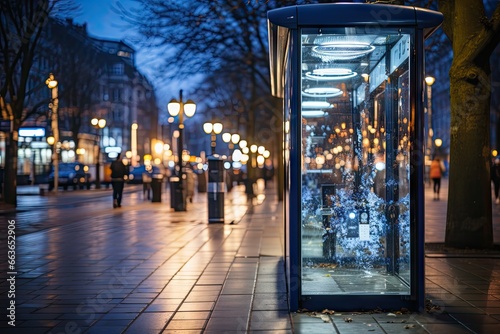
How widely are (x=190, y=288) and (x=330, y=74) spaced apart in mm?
3277

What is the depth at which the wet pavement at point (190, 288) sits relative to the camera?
6.91 m

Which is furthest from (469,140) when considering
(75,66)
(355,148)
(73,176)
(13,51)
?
(73,176)

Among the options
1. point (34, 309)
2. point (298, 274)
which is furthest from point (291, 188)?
point (34, 309)

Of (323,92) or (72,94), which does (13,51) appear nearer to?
(323,92)

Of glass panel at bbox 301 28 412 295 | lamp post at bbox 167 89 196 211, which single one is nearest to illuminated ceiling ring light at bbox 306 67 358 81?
glass panel at bbox 301 28 412 295

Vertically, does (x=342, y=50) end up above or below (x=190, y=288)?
above

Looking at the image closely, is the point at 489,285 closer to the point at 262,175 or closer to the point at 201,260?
the point at 201,260

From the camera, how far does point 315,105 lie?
9.00 meters

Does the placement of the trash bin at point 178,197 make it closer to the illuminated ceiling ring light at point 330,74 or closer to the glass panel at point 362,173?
the glass panel at point 362,173

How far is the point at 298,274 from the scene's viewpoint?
7.34 metres

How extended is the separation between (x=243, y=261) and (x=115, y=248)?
303 centimetres

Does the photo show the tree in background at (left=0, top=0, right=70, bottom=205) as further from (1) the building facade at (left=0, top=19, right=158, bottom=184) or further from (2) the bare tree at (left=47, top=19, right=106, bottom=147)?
(2) the bare tree at (left=47, top=19, right=106, bottom=147)

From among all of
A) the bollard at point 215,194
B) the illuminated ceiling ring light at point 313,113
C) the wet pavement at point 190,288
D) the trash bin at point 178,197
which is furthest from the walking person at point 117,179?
the illuminated ceiling ring light at point 313,113

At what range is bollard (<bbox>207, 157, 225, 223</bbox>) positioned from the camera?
774 inches
